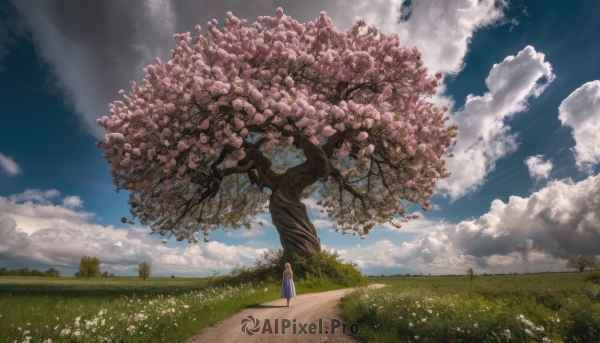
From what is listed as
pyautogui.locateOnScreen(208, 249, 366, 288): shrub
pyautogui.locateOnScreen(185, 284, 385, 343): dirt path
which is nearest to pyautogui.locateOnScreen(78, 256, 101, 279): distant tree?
pyautogui.locateOnScreen(208, 249, 366, 288): shrub

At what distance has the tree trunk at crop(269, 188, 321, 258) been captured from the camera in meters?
21.9

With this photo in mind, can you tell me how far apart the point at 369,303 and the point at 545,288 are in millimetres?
7971

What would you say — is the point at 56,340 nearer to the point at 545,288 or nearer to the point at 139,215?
the point at 139,215

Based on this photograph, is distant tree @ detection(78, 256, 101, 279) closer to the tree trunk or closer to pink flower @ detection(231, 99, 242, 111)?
the tree trunk

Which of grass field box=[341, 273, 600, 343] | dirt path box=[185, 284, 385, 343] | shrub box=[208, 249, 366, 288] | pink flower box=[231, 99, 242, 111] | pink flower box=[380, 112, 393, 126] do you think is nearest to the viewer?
grass field box=[341, 273, 600, 343]

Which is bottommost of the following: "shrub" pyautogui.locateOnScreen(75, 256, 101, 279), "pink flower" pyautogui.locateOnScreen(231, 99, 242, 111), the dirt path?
the dirt path

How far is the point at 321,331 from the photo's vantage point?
10.1 meters

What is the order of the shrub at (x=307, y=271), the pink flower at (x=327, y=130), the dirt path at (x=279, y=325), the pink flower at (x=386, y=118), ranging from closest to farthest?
the dirt path at (x=279, y=325)
the pink flower at (x=327, y=130)
the pink flower at (x=386, y=118)
the shrub at (x=307, y=271)

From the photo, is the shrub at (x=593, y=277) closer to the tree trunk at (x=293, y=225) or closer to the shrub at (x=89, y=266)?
the tree trunk at (x=293, y=225)

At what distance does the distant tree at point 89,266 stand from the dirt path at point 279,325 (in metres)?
31.2

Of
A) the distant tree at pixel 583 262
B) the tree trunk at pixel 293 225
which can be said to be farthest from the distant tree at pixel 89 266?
the distant tree at pixel 583 262

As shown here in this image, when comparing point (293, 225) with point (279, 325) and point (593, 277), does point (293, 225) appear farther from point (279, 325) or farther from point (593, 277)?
point (593, 277)

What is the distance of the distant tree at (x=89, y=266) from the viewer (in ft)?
123

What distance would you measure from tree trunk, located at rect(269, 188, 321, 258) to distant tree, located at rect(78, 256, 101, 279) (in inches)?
1000
